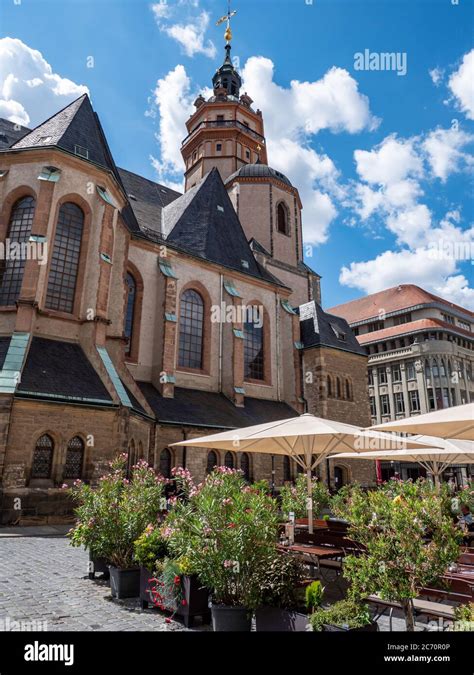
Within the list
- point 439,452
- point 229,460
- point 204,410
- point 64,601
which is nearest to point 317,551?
point 64,601

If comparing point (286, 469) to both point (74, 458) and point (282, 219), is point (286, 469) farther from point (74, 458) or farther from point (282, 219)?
point (282, 219)

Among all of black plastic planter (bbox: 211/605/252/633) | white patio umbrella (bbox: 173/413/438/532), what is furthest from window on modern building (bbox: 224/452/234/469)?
black plastic planter (bbox: 211/605/252/633)

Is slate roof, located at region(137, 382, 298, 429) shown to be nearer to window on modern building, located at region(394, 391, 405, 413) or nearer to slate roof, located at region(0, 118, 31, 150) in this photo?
slate roof, located at region(0, 118, 31, 150)

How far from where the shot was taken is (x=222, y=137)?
41844mm

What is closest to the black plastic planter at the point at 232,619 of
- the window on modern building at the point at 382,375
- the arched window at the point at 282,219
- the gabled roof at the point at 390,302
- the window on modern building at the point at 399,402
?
the arched window at the point at 282,219

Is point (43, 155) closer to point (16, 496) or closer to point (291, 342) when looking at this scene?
point (16, 496)

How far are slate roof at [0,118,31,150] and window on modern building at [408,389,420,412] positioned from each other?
139 feet

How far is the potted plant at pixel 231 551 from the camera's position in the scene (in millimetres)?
4902

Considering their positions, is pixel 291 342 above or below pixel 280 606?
above

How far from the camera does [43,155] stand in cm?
1816

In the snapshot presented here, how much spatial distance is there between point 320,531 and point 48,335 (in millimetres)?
12260

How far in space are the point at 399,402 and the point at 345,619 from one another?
49202 millimetres

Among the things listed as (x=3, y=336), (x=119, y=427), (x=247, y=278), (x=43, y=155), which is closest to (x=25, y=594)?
(x=119, y=427)
